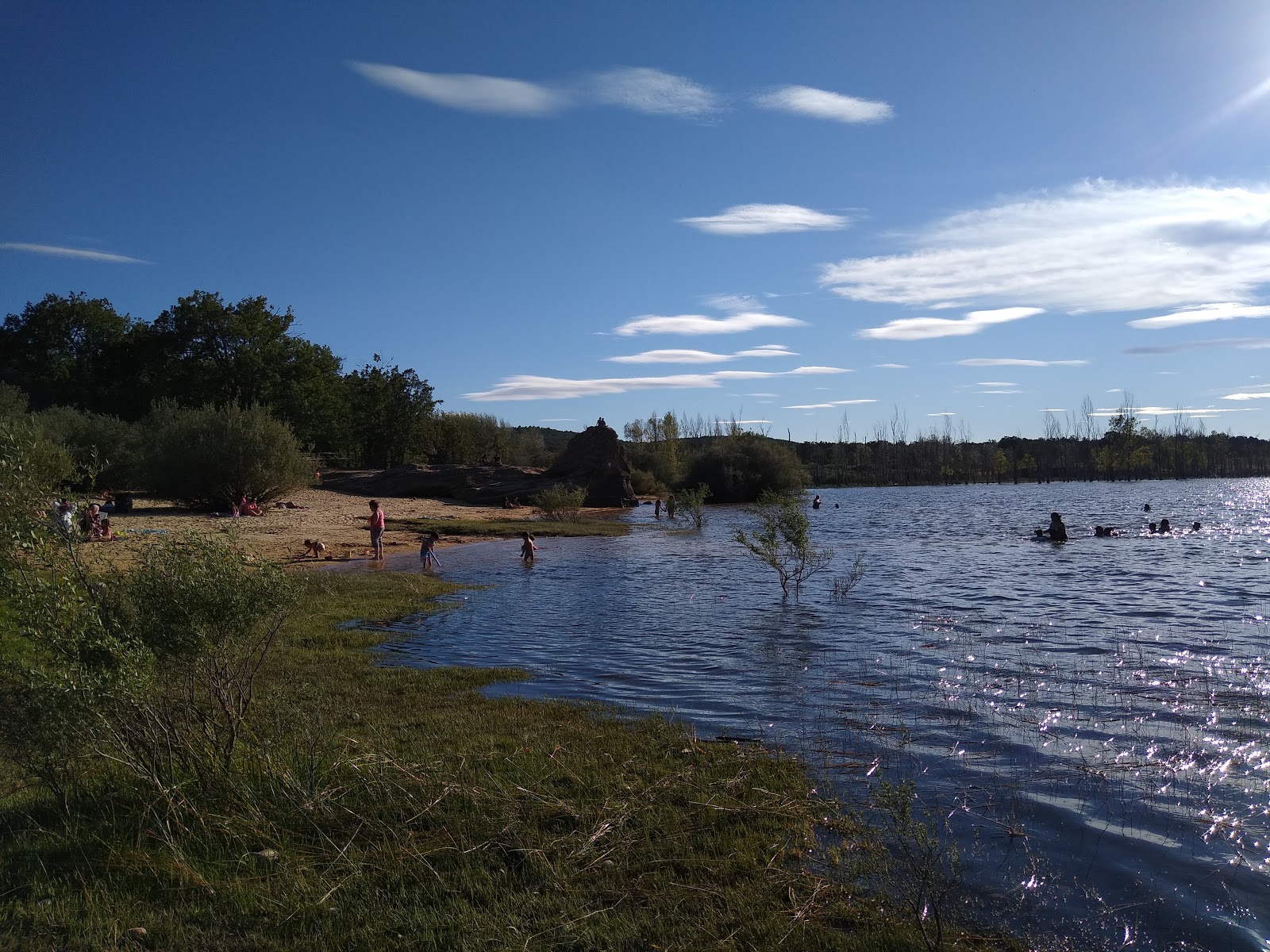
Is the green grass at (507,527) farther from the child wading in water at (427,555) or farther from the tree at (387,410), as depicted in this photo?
the tree at (387,410)

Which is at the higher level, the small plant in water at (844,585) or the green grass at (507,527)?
the green grass at (507,527)

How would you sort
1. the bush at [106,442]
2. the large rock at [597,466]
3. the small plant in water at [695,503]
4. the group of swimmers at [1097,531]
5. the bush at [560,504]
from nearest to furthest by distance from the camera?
the group of swimmers at [1097,531]
the bush at [106,442]
the small plant in water at [695,503]
the bush at [560,504]
the large rock at [597,466]

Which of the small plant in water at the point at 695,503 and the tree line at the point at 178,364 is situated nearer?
the small plant in water at the point at 695,503

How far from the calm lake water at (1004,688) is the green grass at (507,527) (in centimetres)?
979

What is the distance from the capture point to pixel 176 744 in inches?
245

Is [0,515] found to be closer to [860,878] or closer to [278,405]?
[860,878]

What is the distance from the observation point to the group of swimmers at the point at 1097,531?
110 ft

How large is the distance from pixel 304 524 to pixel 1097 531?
32593 mm

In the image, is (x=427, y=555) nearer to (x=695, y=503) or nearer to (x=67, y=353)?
(x=695, y=503)

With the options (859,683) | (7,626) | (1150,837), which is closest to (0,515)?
(7,626)

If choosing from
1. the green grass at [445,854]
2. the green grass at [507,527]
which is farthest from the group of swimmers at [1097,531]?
the green grass at [445,854]

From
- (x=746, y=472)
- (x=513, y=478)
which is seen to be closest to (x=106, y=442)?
(x=513, y=478)

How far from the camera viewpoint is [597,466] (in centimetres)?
5631

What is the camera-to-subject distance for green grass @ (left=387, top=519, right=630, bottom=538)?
36.6 m
